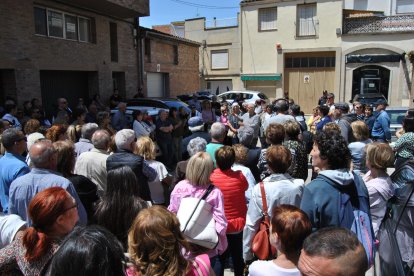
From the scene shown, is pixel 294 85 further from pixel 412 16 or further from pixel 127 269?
pixel 127 269

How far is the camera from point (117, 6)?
13.9 metres

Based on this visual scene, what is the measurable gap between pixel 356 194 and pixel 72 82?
516 inches

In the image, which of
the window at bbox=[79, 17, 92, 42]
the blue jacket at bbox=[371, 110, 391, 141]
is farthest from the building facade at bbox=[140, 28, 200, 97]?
the blue jacket at bbox=[371, 110, 391, 141]

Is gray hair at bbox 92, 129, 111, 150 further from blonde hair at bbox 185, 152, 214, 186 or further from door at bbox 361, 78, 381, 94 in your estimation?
door at bbox 361, 78, 381, 94

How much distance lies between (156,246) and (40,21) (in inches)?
478

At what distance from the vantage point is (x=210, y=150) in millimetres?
4883

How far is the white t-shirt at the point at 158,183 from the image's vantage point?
14.5 ft

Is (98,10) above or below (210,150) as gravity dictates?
above

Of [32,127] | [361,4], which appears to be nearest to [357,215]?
[32,127]

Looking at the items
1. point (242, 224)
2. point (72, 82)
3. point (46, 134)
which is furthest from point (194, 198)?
point (72, 82)

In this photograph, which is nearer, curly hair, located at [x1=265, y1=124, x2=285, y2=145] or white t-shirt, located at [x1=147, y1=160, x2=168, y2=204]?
white t-shirt, located at [x1=147, y1=160, x2=168, y2=204]

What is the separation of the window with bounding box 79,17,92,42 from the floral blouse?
13.1 meters

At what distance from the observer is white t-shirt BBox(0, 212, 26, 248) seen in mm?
2438

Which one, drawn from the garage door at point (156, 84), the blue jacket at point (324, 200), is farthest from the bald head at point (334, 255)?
the garage door at point (156, 84)
